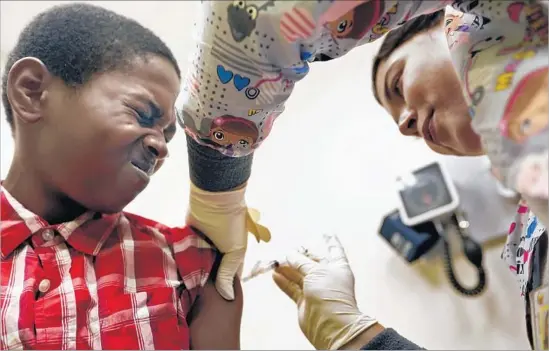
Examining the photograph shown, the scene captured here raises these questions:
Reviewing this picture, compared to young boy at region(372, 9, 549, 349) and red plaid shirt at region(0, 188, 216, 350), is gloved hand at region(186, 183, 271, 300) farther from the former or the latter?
young boy at region(372, 9, 549, 349)

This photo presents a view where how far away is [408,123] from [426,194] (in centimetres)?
41

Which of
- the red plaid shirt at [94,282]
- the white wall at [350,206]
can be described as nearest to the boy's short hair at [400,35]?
the white wall at [350,206]

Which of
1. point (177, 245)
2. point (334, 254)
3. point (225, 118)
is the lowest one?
point (334, 254)

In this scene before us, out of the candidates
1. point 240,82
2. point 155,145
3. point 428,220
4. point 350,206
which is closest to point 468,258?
point 428,220

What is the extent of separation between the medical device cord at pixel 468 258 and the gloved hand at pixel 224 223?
20.2 inches

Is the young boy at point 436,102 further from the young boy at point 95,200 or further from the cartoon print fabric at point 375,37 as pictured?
the young boy at point 95,200

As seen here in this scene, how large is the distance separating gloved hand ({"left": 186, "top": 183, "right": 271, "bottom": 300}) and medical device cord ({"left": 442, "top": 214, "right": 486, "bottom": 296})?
0.51 meters

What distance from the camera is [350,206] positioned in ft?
3.40

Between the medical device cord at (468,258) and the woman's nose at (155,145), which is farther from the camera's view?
the medical device cord at (468,258)

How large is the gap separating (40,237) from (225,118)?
0.28 meters

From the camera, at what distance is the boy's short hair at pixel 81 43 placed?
59cm

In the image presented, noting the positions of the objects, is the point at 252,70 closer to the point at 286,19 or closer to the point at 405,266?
the point at 286,19

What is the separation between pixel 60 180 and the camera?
0.57 m

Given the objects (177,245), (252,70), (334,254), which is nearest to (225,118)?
(252,70)
